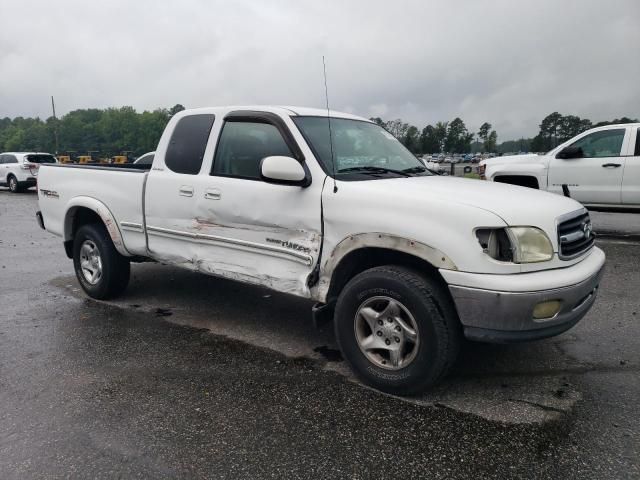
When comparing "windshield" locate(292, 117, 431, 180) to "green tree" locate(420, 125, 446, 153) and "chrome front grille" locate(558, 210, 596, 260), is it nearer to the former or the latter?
"chrome front grille" locate(558, 210, 596, 260)

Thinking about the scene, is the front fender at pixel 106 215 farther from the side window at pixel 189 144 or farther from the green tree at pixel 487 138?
the green tree at pixel 487 138

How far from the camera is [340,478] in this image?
2.36m

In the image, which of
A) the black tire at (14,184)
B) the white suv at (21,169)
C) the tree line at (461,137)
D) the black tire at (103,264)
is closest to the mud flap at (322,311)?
the black tire at (103,264)

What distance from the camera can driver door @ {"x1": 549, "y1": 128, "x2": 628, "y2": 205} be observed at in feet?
27.5

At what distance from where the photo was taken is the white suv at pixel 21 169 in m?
21.0

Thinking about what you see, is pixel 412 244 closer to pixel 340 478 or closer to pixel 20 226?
pixel 340 478

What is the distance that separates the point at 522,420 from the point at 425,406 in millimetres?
542

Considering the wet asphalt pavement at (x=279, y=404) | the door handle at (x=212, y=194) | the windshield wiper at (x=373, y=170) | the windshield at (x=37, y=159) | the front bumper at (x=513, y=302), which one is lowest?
the wet asphalt pavement at (x=279, y=404)

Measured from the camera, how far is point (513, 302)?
8.90 feet

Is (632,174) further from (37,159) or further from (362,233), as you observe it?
(37,159)

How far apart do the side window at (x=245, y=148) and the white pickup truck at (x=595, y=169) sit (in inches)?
270

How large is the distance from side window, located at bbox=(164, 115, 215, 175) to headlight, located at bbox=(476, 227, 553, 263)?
96.2 inches

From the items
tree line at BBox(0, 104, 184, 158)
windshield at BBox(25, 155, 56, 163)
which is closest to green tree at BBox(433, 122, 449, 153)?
tree line at BBox(0, 104, 184, 158)

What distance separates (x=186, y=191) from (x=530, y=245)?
270 centimetres
